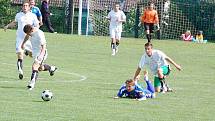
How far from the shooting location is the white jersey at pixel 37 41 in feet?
60.7

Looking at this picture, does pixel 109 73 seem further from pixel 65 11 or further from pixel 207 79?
pixel 65 11

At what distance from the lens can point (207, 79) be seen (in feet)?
78.5

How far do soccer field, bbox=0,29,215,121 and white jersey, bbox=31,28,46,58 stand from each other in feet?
2.98

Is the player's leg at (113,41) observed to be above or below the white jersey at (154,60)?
below

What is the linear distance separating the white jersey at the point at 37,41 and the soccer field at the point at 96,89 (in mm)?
907

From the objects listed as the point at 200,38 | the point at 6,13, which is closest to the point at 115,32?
the point at 200,38

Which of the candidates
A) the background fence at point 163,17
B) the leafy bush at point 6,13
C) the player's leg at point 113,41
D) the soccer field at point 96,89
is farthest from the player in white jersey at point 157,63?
the leafy bush at point 6,13

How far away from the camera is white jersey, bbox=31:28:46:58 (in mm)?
18503

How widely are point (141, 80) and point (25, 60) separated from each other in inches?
263

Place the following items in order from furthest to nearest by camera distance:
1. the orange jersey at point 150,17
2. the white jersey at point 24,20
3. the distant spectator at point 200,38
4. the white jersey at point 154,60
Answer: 1. the distant spectator at point 200,38
2. the orange jersey at point 150,17
3. the white jersey at point 24,20
4. the white jersey at point 154,60

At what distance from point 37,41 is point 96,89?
189 cm

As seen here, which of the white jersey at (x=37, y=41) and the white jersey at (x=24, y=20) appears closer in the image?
the white jersey at (x=37, y=41)

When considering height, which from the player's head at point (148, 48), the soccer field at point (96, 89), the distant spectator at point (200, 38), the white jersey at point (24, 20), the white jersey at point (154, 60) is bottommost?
the distant spectator at point (200, 38)

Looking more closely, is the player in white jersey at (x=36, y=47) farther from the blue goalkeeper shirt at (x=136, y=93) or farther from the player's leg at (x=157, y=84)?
the player's leg at (x=157, y=84)
